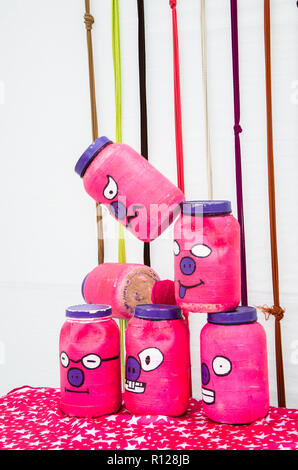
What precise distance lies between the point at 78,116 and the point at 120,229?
0.32 meters

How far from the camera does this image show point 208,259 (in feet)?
2.82

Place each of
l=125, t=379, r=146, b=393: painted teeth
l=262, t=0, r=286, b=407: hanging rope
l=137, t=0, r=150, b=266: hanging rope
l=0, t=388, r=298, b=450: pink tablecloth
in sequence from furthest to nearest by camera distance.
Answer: l=137, t=0, r=150, b=266: hanging rope → l=262, t=0, r=286, b=407: hanging rope → l=125, t=379, r=146, b=393: painted teeth → l=0, t=388, r=298, b=450: pink tablecloth

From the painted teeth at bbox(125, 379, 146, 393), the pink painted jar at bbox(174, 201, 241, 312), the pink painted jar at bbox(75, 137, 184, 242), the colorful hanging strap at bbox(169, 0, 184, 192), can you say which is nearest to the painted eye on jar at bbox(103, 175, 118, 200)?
the pink painted jar at bbox(75, 137, 184, 242)

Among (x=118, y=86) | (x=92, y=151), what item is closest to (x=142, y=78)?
(x=118, y=86)

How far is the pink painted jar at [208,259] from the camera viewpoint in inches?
33.9

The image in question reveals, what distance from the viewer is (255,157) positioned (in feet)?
3.57

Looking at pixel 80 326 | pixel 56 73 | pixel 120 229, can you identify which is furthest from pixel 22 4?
pixel 80 326

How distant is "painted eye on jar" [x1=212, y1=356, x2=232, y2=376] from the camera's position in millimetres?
858

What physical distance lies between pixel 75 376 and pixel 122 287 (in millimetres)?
187

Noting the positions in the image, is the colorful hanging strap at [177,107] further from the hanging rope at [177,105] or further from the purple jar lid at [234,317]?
the purple jar lid at [234,317]

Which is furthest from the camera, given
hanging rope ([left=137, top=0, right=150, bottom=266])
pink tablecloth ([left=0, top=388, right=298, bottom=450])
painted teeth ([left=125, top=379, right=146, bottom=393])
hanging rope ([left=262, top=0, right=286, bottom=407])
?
hanging rope ([left=137, top=0, right=150, bottom=266])

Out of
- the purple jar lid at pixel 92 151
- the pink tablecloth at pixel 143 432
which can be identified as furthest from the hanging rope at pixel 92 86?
the pink tablecloth at pixel 143 432

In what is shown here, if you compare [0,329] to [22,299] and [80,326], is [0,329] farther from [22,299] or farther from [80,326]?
[80,326]

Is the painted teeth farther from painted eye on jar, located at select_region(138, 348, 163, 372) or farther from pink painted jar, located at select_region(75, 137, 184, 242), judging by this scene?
pink painted jar, located at select_region(75, 137, 184, 242)
